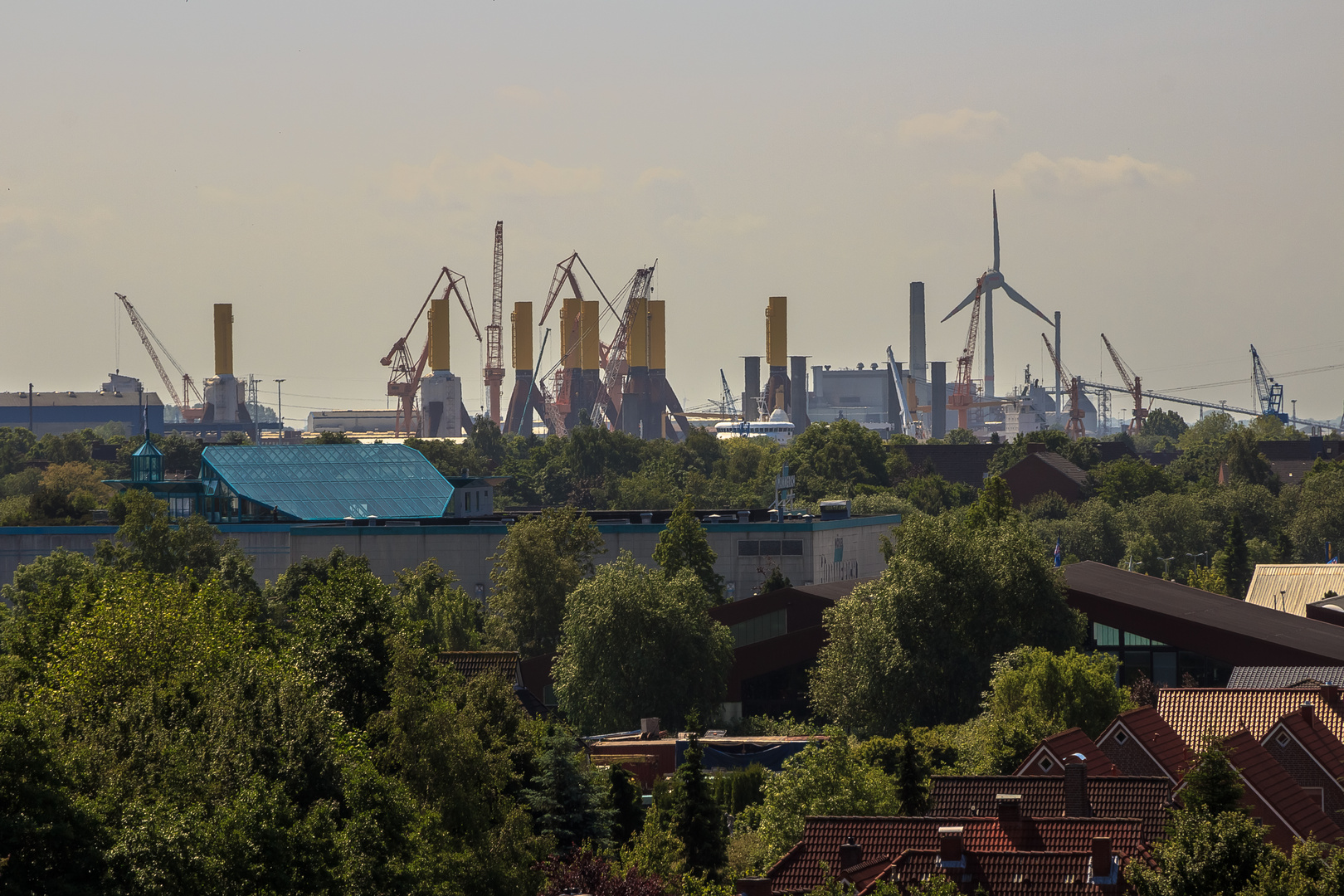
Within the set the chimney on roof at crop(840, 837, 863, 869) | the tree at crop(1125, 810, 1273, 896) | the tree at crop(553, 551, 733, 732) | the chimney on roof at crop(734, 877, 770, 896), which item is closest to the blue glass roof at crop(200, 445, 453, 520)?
the tree at crop(553, 551, 733, 732)

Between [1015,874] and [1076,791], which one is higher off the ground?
[1076,791]

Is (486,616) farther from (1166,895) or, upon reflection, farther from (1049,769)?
(1166,895)

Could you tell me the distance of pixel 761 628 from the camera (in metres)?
61.8

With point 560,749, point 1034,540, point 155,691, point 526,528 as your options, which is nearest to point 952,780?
point 560,749

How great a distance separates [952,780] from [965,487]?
107 m

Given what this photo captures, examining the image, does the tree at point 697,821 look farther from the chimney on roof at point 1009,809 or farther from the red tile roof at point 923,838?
the chimney on roof at point 1009,809

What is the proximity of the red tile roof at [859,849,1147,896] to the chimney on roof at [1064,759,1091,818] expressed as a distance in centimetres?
358

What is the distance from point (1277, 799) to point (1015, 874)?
9467 millimetres

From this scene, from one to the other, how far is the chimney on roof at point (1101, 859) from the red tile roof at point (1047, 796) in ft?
12.4

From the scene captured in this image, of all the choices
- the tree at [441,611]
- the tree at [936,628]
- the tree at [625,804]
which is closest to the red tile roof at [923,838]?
the tree at [625,804]

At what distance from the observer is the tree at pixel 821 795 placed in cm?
3350

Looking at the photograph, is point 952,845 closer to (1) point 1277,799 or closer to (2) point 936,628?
(1) point 1277,799

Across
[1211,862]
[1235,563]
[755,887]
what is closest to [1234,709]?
[755,887]

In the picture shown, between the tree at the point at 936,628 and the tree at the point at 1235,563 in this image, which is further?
the tree at the point at 1235,563
